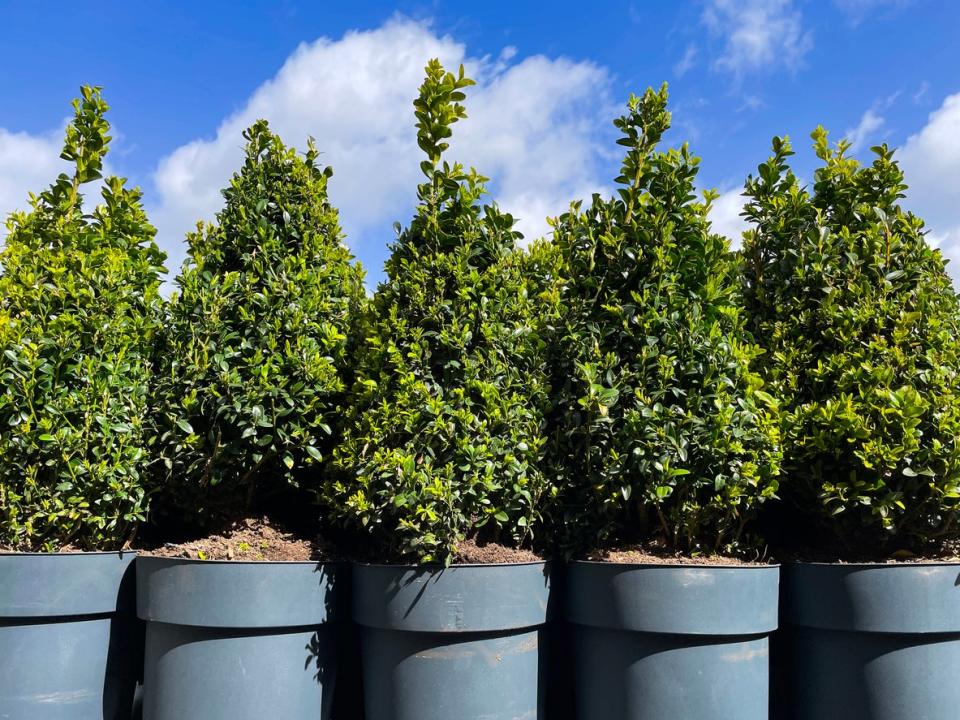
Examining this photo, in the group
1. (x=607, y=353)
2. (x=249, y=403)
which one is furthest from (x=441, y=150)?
(x=249, y=403)

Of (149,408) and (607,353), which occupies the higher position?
(607,353)

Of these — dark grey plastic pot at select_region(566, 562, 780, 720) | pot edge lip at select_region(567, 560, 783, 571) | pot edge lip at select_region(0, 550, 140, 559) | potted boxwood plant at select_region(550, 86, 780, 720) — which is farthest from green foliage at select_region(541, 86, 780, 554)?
pot edge lip at select_region(0, 550, 140, 559)

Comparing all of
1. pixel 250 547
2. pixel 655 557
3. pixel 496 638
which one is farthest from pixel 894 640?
pixel 250 547

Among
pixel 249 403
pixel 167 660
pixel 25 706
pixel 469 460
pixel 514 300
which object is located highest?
pixel 514 300

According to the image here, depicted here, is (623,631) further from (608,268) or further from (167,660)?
(167,660)

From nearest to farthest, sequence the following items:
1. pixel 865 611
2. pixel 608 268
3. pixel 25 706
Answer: pixel 865 611
pixel 25 706
pixel 608 268

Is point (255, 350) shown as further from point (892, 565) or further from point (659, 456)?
point (892, 565)

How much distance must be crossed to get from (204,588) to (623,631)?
183 centimetres

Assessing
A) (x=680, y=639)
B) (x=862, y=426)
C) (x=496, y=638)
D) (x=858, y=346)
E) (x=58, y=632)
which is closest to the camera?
(x=680, y=639)

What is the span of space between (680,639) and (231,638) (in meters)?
1.94

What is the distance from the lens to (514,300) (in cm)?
370

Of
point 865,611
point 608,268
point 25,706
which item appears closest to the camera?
point 865,611

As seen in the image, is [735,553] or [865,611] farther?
[735,553]

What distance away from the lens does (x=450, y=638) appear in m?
3.14
